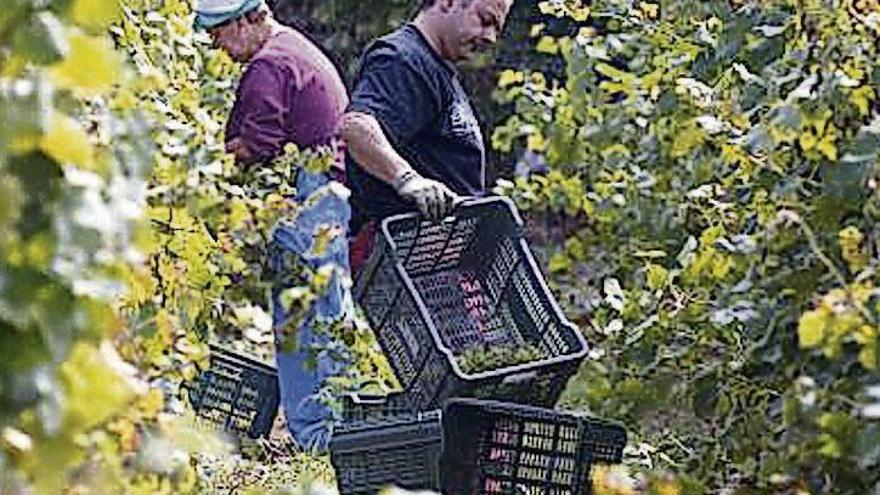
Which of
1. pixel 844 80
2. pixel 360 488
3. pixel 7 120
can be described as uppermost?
pixel 7 120

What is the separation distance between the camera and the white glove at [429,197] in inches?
184

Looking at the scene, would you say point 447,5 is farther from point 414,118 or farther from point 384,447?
point 384,447

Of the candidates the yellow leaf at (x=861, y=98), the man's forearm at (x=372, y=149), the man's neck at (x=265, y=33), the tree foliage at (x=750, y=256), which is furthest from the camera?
the man's neck at (x=265, y=33)

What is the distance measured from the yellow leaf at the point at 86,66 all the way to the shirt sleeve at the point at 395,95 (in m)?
3.10

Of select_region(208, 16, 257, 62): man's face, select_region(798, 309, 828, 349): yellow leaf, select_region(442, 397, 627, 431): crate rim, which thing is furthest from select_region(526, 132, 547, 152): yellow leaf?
select_region(798, 309, 828, 349): yellow leaf

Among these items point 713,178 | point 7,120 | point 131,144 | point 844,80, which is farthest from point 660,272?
point 7,120

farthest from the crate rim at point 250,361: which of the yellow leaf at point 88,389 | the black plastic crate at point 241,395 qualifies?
the yellow leaf at point 88,389

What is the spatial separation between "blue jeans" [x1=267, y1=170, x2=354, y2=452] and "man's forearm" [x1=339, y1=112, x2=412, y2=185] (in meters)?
0.13

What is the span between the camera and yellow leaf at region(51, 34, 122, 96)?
1906mm

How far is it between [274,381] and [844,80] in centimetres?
322

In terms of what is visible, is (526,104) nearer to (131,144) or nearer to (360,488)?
(360,488)

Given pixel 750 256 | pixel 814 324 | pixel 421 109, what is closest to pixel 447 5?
pixel 421 109

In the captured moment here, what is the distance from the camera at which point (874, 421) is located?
249 cm

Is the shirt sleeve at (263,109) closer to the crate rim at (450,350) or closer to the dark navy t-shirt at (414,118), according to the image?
the dark navy t-shirt at (414,118)
